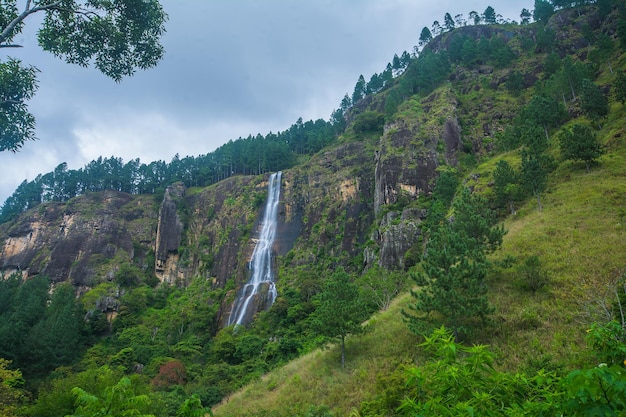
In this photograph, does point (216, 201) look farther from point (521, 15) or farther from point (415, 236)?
point (521, 15)

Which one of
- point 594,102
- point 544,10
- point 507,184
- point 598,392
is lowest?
point 598,392

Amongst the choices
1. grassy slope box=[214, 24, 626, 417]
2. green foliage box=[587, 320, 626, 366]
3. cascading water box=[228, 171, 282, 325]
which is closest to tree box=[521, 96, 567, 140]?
grassy slope box=[214, 24, 626, 417]

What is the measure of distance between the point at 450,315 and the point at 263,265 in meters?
44.6

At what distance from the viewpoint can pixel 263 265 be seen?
59125 millimetres

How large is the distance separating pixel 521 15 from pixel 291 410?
126 meters

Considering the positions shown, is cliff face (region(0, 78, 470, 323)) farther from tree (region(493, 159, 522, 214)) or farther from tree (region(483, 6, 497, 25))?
tree (region(483, 6, 497, 25))

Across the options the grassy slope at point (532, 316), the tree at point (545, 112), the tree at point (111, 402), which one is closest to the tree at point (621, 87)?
the tree at point (545, 112)

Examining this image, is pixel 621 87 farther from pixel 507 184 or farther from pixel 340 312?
pixel 340 312

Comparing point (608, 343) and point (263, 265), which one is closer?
point (608, 343)

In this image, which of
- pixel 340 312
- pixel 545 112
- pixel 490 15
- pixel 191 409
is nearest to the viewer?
pixel 191 409

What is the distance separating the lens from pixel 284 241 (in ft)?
205

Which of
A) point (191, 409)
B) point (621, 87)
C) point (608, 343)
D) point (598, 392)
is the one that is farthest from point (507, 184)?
point (191, 409)

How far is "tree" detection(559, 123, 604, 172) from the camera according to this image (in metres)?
31.1

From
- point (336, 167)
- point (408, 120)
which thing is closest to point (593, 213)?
point (408, 120)
